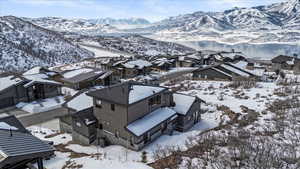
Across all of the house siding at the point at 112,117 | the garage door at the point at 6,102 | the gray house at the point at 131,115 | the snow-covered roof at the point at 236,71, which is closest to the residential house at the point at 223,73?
the snow-covered roof at the point at 236,71

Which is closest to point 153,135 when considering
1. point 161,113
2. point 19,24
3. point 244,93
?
point 161,113

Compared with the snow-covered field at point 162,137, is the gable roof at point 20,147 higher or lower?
higher

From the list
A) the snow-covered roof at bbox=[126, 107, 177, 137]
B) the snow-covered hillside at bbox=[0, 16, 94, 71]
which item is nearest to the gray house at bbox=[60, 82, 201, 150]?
the snow-covered roof at bbox=[126, 107, 177, 137]

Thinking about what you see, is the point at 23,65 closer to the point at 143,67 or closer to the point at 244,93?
the point at 143,67

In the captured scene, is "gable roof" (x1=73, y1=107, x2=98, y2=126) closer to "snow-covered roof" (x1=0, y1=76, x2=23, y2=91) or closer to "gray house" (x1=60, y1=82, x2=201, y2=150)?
"gray house" (x1=60, y1=82, x2=201, y2=150)

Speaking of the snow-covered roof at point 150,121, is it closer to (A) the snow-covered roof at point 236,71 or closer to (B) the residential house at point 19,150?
(B) the residential house at point 19,150

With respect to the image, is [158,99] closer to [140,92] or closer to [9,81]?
[140,92]
